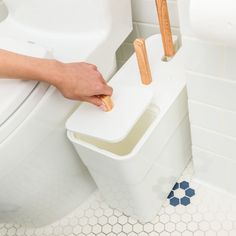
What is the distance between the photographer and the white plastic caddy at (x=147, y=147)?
780 mm

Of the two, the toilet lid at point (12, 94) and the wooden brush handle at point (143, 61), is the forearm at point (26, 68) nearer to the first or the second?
the toilet lid at point (12, 94)

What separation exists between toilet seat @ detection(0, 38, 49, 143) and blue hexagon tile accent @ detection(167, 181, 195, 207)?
468 millimetres

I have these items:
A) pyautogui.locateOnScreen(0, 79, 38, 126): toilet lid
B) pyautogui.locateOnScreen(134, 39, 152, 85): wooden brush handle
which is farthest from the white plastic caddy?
pyautogui.locateOnScreen(0, 79, 38, 126): toilet lid

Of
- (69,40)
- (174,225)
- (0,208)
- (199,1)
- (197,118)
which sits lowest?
(174,225)

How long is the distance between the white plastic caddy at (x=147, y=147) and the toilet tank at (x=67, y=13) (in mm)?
139

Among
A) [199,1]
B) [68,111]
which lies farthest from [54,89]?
[199,1]

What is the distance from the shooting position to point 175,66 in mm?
898

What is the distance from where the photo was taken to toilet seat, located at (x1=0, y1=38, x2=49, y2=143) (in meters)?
0.70

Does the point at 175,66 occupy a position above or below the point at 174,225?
above

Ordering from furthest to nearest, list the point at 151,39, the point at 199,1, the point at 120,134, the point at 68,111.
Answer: the point at 151,39, the point at 68,111, the point at 120,134, the point at 199,1

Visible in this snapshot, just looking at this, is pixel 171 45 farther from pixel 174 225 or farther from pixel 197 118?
pixel 174 225

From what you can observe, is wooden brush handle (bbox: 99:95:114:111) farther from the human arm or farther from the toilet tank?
the toilet tank

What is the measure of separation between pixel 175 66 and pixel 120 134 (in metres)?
0.27

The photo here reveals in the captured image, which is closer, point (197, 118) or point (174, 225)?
point (197, 118)
